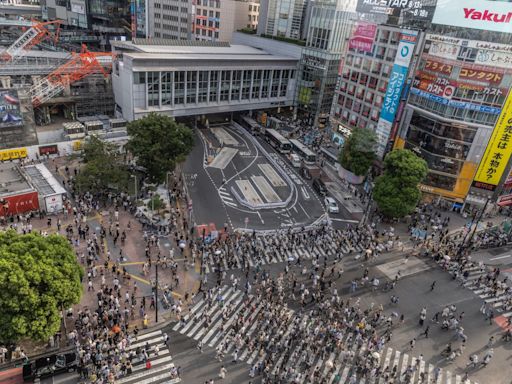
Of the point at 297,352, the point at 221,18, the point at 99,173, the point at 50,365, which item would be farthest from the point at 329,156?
the point at 221,18

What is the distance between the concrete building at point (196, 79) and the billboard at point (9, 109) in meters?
18.1

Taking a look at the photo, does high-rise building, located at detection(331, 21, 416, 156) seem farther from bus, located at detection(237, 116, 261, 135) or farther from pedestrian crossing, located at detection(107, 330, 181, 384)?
pedestrian crossing, located at detection(107, 330, 181, 384)

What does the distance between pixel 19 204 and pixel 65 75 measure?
33.1 meters

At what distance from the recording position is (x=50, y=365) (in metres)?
27.4

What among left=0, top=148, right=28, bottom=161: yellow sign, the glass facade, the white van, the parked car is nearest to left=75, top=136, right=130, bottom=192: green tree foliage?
left=0, top=148, right=28, bottom=161: yellow sign

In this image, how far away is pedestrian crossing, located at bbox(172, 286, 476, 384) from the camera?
30.3 meters

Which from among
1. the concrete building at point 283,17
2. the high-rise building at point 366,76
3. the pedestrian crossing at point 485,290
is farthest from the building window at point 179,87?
the pedestrian crossing at point 485,290

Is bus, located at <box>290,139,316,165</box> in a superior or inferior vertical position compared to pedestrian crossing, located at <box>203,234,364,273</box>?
superior

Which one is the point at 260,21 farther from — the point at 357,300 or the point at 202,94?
the point at 357,300

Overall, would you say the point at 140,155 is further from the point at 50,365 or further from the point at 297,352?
the point at 297,352

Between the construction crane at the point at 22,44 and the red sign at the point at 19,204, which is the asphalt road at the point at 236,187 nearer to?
Answer: the red sign at the point at 19,204

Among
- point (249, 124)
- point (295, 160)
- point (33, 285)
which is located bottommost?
point (295, 160)

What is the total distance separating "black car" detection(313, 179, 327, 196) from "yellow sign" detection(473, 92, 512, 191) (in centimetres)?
2098

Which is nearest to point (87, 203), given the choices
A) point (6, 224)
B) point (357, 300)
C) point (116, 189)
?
point (116, 189)
